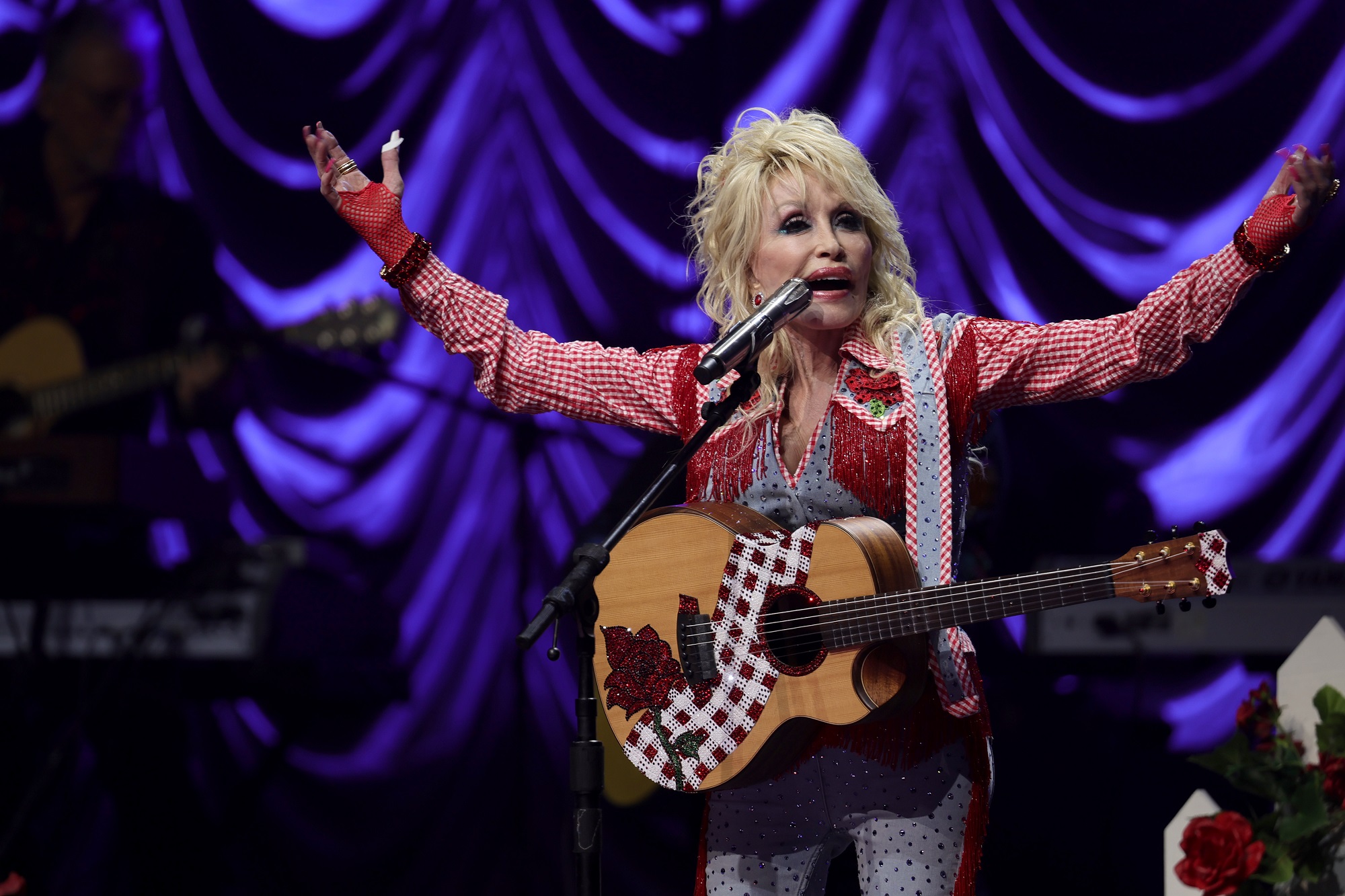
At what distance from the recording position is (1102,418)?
3.84m

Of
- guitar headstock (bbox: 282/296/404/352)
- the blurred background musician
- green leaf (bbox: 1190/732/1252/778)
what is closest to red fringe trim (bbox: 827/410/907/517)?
green leaf (bbox: 1190/732/1252/778)

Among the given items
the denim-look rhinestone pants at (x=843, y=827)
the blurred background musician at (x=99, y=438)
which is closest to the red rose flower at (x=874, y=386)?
the denim-look rhinestone pants at (x=843, y=827)

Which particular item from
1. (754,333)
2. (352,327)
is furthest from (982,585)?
(352,327)

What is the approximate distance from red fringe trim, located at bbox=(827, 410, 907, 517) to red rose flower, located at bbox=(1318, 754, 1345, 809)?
2.71 ft

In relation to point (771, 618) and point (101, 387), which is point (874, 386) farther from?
point (101, 387)

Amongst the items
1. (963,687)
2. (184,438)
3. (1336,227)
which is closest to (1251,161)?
(1336,227)

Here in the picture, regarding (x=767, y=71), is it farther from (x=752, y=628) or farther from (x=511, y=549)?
(x=752, y=628)

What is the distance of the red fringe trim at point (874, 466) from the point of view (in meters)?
2.01

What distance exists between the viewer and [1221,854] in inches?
81.4

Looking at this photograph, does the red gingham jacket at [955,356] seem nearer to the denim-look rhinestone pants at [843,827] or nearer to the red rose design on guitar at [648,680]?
the denim-look rhinestone pants at [843,827]

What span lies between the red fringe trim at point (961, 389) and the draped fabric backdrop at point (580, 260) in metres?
1.57

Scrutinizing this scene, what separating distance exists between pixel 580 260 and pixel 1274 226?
2.67 meters

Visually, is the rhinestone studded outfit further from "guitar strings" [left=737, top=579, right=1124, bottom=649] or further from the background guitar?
the background guitar

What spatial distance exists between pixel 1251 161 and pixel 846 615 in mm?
2570
